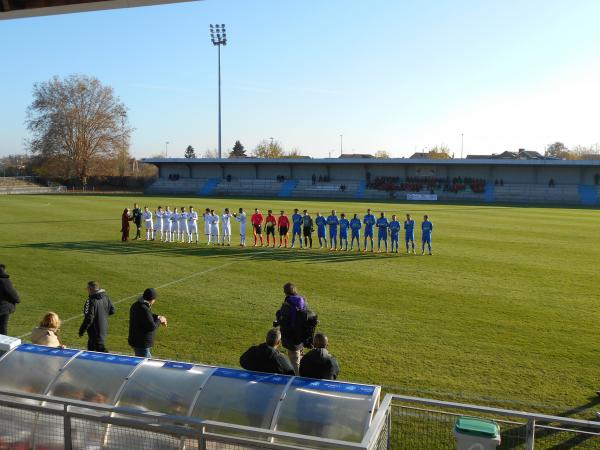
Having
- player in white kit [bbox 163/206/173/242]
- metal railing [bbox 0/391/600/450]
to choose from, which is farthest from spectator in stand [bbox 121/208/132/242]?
metal railing [bbox 0/391/600/450]

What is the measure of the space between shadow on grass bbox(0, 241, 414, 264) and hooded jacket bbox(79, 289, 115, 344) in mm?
10374

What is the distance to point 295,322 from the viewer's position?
7582 mm

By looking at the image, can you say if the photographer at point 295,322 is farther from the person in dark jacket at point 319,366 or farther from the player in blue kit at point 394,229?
the player in blue kit at point 394,229

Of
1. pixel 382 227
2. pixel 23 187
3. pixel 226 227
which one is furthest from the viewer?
pixel 23 187

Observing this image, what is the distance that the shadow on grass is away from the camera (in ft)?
60.6

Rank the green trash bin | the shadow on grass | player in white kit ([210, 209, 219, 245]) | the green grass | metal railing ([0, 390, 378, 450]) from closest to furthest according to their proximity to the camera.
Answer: metal railing ([0, 390, 378, 450]), the green trash bin, the green grass, the shadow on grass, player in white kit ([210, 209, 219, 245])

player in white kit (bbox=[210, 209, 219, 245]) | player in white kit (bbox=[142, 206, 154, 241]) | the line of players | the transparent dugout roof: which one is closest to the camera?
the transparent dugout roof

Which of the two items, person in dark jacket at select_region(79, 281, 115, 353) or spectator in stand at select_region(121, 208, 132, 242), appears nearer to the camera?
person in dark jacket at select_region(79, 281, 115, 353)

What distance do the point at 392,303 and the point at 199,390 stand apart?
7.97 meters

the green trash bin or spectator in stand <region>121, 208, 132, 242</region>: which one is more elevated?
spectator in stand <region>121, 208, 132, 242</region>

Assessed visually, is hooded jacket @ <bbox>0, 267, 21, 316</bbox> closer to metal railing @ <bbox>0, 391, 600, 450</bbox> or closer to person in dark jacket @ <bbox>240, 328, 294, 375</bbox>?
metal railing @ <bbox>0, 391, 600, 450</bbox>

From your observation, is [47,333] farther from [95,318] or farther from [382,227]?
[382,227]

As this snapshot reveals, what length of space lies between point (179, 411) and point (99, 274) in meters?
11.5

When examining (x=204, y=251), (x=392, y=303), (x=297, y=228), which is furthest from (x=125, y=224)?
(x=392, y=303)
